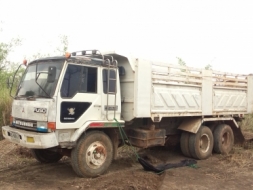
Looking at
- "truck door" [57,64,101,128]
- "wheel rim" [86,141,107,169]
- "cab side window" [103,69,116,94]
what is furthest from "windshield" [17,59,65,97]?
"wheel rim" [86,141,107,169]

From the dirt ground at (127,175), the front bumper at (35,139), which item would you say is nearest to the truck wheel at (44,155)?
the dirt ground at (127,175)

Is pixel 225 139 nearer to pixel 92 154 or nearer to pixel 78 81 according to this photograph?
pixel 92 154

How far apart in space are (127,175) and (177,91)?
2608 mm

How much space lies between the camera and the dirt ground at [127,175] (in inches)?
210

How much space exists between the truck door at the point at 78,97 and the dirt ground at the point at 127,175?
123cm

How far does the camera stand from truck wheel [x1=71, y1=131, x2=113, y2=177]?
557 centimetres

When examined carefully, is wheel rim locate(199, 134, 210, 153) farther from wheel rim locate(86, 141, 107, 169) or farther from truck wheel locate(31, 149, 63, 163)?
truck wheel locate(31, 149, 63, 163)

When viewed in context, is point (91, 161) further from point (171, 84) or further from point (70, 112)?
point (171, 84)

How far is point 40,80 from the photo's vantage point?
18.5 feet

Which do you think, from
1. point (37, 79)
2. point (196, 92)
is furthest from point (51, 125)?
point (196, 92)

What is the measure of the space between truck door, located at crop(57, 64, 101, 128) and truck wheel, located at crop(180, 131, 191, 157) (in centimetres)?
335

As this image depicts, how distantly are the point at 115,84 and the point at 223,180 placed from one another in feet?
10.4

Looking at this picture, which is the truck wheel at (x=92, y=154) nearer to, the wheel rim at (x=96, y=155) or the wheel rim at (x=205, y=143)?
the wheel rim at (x=96, y=155)

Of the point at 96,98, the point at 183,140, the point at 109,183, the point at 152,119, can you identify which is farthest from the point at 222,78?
the point at 109,183
